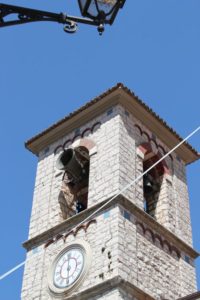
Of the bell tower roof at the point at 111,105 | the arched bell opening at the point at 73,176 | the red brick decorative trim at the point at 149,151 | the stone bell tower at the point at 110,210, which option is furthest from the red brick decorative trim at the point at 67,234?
the bell tower roof at the point at 111,105

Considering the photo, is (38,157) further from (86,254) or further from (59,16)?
(59,16)

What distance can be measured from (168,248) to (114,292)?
2444 millimetres

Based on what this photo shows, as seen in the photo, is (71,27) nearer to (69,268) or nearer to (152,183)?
(69,268)

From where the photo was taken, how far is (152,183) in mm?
12953

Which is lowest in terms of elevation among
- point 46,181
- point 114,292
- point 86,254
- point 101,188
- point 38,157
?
point 114,292

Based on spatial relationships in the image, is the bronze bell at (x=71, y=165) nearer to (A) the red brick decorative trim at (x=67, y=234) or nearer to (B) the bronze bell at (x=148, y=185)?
(B) the bronze bell at (x=148, y=185)

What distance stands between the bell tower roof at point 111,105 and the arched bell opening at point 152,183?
2.38 ft

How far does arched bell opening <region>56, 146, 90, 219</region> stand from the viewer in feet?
41.2

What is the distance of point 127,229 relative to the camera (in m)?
A: 10.6

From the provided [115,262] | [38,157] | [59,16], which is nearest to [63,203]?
[38,157]

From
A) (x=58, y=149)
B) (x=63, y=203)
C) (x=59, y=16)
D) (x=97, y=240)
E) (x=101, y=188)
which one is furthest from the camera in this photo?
(x=58, y=149)

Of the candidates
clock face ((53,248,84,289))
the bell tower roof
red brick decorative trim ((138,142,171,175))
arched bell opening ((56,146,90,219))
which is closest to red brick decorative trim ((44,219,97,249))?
clock face ((53,248,84,289))

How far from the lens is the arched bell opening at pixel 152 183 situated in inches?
501

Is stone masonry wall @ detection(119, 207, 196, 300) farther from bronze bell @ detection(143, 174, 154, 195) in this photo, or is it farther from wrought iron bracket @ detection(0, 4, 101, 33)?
wrought iron bracket @ detection(0, 4, 101, 33)
